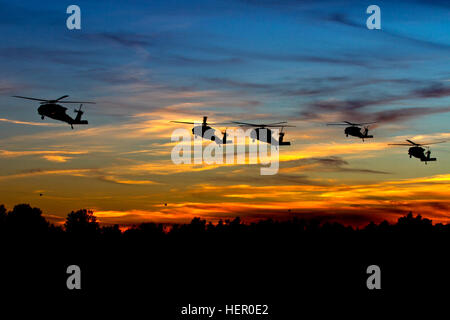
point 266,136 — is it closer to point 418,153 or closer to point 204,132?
point 204,132

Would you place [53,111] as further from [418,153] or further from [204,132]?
[418,153]

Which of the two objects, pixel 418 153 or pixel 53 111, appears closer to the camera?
pixel 53 111

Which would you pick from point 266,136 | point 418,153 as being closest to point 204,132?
point 266,136

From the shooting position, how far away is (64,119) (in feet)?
346

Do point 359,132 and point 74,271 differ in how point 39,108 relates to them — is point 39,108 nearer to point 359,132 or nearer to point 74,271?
point 359,132

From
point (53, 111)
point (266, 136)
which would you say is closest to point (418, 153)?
point (266, 136)

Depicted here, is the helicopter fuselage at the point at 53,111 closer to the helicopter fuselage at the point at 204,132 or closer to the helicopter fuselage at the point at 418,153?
the helicopter fuselage at the point at 204,132

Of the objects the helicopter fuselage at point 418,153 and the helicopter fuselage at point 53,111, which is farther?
the helicopter fuselage at point 418,153

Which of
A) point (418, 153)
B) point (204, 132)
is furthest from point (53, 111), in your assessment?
point (418, 153)

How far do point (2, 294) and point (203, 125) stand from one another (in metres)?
107

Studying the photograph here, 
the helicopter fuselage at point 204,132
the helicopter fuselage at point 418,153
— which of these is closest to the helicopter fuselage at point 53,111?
the helicopter fuselage at point 204,132

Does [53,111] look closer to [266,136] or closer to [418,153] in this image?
[266,136]

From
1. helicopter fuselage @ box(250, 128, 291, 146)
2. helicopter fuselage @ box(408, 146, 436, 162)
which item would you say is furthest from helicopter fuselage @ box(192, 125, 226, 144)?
helicopter fuselage @ box(408, 146, 436, 162)

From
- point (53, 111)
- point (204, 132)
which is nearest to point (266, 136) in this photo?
point (204, 132)
